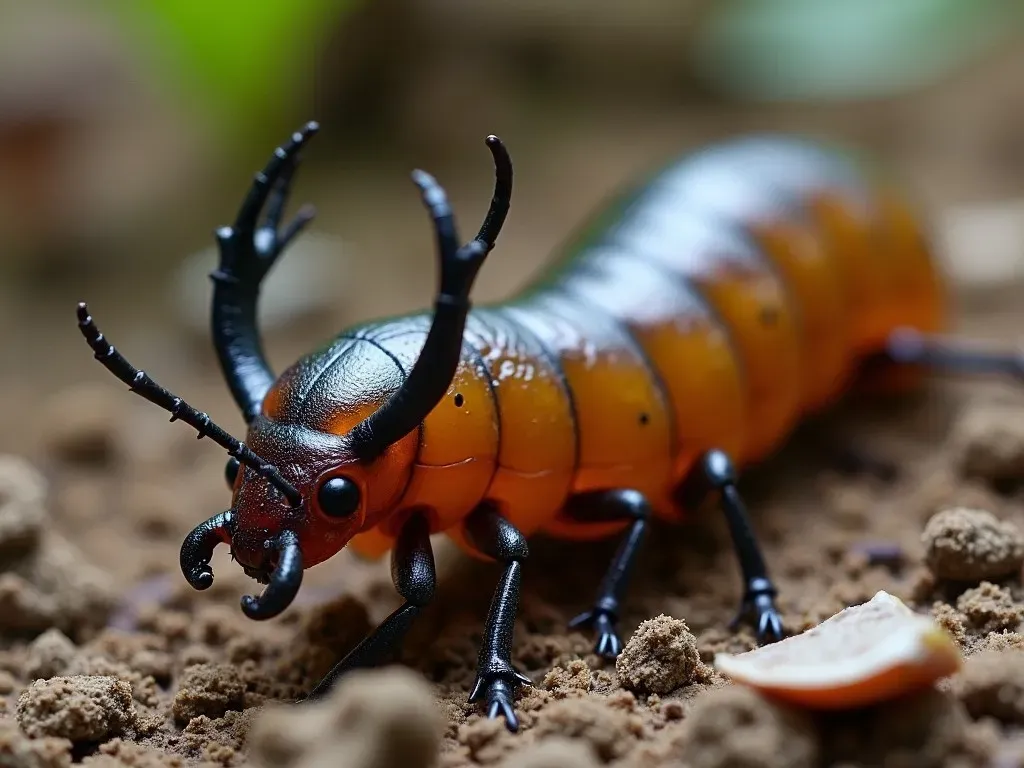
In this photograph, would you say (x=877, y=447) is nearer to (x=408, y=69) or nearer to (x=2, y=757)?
(x=2, y=757)

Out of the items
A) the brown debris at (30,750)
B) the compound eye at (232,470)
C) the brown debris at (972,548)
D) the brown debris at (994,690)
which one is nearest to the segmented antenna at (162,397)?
the compound eye at (232,470)

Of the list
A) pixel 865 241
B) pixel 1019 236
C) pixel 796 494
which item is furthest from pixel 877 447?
pixel 1019 236

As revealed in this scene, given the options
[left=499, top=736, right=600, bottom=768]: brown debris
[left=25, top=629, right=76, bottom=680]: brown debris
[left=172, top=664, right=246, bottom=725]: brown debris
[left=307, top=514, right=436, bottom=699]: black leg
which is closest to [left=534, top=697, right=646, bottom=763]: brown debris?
[left=499, top=736, right=600, bottom=768]: brown debris

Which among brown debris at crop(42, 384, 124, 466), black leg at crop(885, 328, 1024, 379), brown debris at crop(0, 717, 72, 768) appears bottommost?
black leg at crop(885, 328, 1024, 379)

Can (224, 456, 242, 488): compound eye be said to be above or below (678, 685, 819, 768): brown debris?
above

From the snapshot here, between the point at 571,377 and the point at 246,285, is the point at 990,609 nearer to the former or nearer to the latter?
the point at 571,377

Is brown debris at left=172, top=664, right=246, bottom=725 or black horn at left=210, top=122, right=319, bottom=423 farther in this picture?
black horn at left=210, top=122, right=319, bottom=423

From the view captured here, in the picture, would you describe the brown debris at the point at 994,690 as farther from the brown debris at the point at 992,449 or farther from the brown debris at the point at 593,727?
the brown debris at the point at 992,449

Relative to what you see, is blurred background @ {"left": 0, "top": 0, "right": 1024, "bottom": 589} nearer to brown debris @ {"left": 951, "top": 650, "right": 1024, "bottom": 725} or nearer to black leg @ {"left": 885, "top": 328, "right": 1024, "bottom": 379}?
black leg @ {"left": 885, "top": 328, "right": 1024, "bottom": 379}
